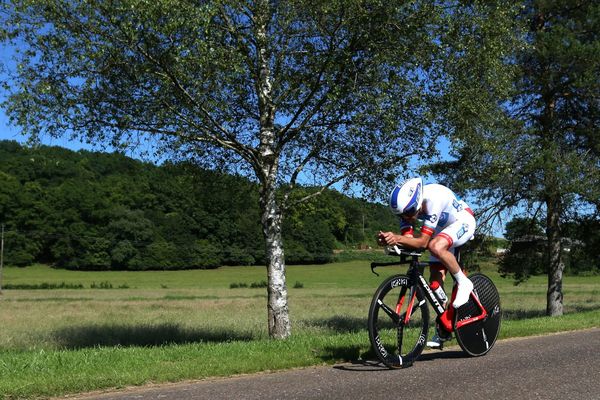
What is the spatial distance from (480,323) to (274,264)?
18.3 ft

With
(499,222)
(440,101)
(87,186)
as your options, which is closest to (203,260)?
(87,186)

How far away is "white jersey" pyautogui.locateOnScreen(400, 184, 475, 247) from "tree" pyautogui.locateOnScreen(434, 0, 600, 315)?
9.72 meters

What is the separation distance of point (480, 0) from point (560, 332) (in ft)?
20.7

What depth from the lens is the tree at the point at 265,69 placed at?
10.1m

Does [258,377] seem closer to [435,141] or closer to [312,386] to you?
[312,386]

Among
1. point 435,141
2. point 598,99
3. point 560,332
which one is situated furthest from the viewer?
point 598,99

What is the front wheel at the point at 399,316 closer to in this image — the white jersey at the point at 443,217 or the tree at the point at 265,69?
the white jersey at the point at 443,217

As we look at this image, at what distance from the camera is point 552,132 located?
2014 cm

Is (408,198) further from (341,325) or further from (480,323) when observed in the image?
(341,325)

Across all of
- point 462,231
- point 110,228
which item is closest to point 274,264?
point 462,231

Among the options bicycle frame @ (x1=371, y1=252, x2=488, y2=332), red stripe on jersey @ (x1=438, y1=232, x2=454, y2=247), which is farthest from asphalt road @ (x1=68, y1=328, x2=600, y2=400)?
red stripe on jersey @ (x1=438, y1=232, x2=454, y2=247)

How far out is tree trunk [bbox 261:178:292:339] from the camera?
11.9 meters

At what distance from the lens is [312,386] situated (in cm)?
538

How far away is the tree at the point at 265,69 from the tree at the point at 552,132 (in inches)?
200
